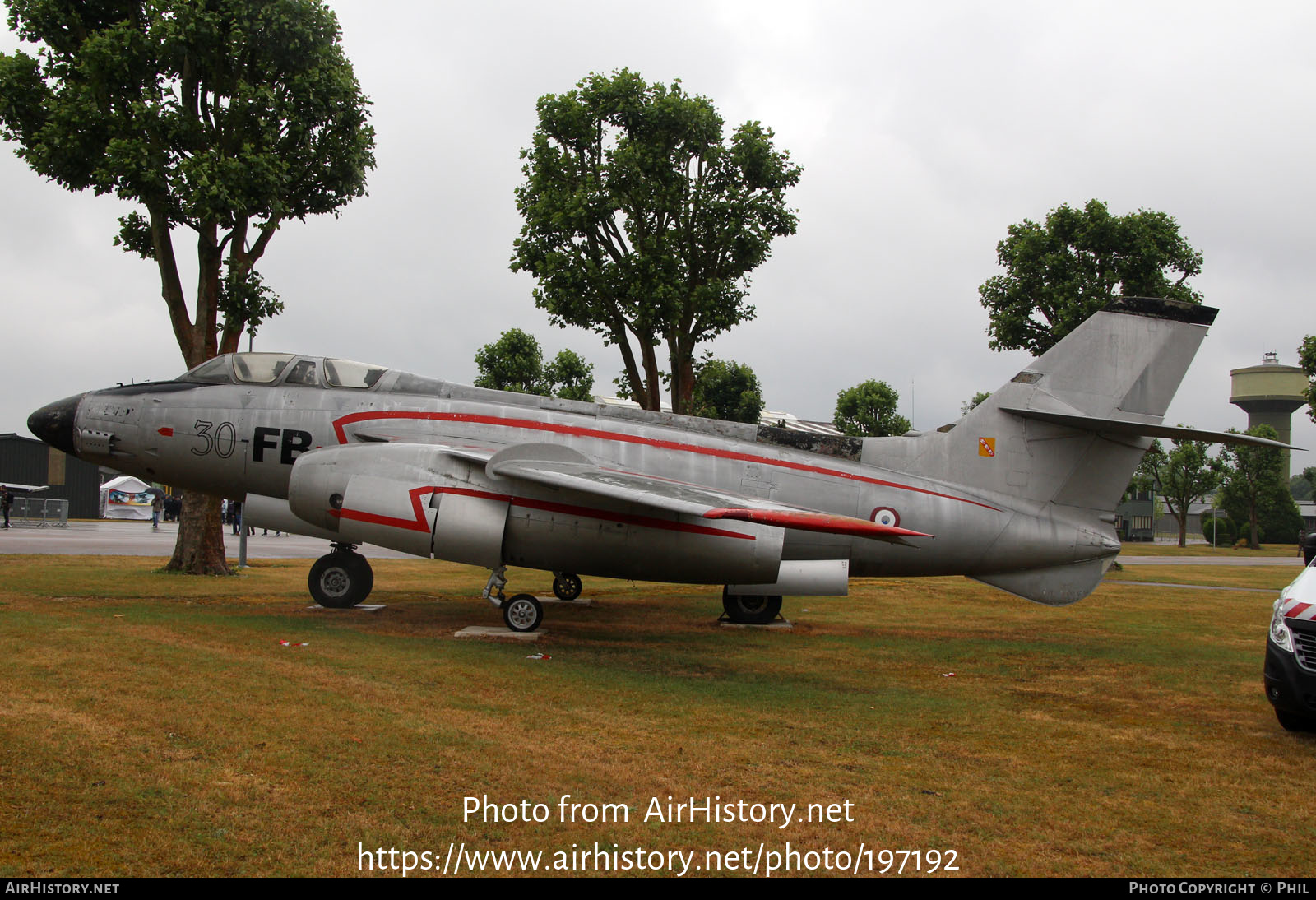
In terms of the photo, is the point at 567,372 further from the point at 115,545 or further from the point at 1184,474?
the point at 1184,474

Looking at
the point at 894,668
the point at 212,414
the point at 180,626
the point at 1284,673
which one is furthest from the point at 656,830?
the point at 212,414

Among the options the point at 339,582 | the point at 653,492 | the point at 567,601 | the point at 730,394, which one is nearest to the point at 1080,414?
the point at 653,492

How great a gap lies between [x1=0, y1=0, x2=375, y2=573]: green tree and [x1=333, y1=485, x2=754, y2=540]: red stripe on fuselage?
848cm

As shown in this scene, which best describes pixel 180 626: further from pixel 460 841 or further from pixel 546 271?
pixel 546 271

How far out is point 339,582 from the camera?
1295 cm

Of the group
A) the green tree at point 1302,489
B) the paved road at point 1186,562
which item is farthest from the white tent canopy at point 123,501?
the green tree at point 1302,489

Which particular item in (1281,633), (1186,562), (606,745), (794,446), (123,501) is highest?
(794,446)

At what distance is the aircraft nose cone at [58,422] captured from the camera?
1241 cm

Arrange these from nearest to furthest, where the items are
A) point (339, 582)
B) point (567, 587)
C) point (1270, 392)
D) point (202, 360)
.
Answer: point (339, 582) → point (567, 587) → point (202, 360) → point (1270, 392)

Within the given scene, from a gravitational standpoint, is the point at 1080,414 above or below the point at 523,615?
above

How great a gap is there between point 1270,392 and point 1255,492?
33.2m

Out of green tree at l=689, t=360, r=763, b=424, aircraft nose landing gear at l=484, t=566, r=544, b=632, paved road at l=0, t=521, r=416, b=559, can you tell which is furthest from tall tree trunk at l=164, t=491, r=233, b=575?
green tree at l=689, t=360, r=763, b=424

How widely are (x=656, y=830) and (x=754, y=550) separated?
608cm

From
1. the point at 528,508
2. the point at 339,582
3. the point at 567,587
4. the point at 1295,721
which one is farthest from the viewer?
the point at 567,587
